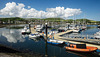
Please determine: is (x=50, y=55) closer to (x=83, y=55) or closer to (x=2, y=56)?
(x=83, y=55)

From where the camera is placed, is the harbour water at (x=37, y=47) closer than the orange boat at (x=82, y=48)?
No

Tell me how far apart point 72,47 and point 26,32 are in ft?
153

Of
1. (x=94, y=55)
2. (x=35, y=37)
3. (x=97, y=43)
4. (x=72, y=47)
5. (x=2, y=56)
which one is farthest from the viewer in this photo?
(x=35, y=37)

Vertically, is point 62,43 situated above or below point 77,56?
above

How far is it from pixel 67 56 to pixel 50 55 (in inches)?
211

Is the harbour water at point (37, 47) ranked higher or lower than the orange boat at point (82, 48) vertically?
lower

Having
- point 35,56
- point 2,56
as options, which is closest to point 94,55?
point 35,56

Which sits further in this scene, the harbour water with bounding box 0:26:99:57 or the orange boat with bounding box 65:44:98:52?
the harbour water with bounding box 0:26:99:57

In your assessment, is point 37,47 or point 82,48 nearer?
point 82,48

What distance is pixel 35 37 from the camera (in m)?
47.8

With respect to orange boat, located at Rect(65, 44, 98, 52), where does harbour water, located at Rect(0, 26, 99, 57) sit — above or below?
below

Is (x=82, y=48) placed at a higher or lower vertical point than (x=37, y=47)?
higher

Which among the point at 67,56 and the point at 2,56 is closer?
the point at 2,56

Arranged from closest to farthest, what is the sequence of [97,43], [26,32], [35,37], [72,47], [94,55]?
[94,55] → [72,47] → [97,43] → [35,37] → [26,32]
